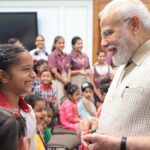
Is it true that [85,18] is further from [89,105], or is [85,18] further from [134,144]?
[134,144]

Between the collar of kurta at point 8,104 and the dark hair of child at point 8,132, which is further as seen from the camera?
the collar of kurta at point 8,104

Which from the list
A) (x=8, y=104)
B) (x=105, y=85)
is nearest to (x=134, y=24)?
(x=8, y=104)

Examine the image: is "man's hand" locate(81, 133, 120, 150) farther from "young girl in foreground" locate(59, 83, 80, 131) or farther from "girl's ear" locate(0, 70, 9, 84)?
"young girl in foreground" locate(59, 83, 80, 131)

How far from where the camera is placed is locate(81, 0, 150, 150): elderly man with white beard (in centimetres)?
143

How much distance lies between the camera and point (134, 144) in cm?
137

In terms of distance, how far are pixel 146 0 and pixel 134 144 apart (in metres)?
6.06

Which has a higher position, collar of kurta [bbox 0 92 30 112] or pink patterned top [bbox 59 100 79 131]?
collar of kurta [bbox 0 92 30 112]

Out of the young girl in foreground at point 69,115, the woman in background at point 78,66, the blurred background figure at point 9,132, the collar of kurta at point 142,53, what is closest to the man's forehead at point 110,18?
the collar of kurta at point 142,53

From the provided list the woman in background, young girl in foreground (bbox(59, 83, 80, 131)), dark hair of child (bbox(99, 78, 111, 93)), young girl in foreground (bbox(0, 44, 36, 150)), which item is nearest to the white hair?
young girl in foreground (bbox(0, 44, 36, 150))

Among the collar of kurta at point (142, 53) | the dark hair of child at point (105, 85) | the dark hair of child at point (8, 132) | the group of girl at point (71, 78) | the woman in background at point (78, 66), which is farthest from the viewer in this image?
the woman in background at point (78, 66)

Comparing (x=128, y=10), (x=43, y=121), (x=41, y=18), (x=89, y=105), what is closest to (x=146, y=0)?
(x=41, y=18)

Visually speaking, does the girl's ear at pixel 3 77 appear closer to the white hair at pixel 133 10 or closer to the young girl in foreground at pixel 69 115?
the white hair at pixel 133 10

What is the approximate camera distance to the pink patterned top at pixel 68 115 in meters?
4.20

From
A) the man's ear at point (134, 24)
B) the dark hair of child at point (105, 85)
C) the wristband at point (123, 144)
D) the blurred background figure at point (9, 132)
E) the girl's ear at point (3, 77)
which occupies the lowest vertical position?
the dark hair of child at point (105, 85)
